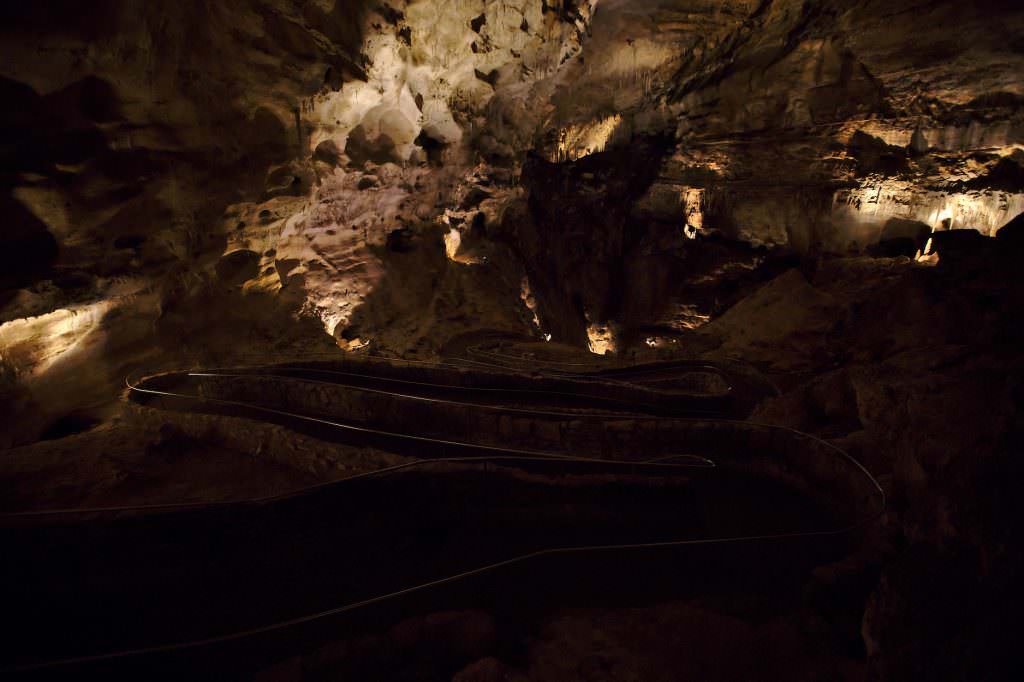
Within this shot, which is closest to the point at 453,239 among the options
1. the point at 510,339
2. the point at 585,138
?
the point at 510,339

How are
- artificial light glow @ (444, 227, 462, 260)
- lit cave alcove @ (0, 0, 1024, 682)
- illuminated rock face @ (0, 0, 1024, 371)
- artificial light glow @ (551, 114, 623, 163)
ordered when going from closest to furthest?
lit cave alcove @ (0, 0, 1024, 682) < illuminated rock face @ (0, 0, 1024, 371) < artificial light glow @ (551, 114, 623, 163) < artificial light glow @ (444, 227, 462, 260)

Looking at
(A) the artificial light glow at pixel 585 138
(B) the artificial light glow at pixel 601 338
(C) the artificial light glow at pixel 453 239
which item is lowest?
(B) the artificial light glow at pixel 601 338

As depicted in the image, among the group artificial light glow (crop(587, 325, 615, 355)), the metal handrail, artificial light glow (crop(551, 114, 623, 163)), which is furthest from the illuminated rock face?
the metal handrail

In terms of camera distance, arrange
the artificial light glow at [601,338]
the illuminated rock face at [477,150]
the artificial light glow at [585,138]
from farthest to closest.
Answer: the artificial light glow at [601,338]
the artificial light glow at [585,138]
the illuminated rock face at [477,150]

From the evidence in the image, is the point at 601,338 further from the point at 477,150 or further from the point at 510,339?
the point at 477,150

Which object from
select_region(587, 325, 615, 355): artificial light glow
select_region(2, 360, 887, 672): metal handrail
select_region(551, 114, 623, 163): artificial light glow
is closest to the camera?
select_region(2, 360, 887, 672): metal handrail

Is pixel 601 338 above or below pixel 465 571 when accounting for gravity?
above

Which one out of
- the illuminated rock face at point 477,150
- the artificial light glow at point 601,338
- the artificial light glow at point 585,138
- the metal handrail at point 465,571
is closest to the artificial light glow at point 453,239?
the illuminated rock face at point 477,150

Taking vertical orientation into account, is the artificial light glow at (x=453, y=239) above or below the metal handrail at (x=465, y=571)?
above

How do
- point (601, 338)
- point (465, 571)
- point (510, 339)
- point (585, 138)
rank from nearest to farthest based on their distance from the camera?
point (465, 571)
point (510, 339)
point (585, 138)
point (601, 338)

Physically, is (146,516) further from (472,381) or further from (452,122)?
(452,122)

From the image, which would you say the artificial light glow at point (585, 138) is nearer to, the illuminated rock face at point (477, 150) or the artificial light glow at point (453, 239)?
the illuminated rock face at point (477, 150)

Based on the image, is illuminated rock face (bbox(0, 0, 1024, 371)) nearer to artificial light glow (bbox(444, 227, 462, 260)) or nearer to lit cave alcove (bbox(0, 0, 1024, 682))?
lit cave alcove (bbox(0, 0, 1024, 682))

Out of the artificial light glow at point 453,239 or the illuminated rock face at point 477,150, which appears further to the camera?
the artificial light glow at point 453,239
